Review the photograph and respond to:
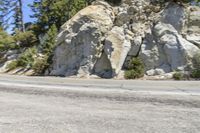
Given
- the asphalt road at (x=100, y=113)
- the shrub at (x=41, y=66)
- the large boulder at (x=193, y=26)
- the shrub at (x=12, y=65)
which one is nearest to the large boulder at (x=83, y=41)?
the shrub at (x=41, y=66)

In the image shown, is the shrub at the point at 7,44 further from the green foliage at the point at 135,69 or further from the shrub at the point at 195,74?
the shrub at the point at 195,74

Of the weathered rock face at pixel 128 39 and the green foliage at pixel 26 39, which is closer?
the weathered rock face at pixel 128 39

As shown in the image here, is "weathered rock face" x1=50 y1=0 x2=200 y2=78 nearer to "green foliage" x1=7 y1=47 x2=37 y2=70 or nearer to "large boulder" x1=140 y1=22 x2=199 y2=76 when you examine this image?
"large boulder" x1=140 y1=22 x2=199 y2=76

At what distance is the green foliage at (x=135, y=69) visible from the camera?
22641 mm

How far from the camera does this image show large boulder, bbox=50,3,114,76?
2611 centimetres

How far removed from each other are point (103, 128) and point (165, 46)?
1785 cm

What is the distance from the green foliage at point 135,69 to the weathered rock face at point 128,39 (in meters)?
0.46

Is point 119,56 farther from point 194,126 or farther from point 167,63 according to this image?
point 194,126

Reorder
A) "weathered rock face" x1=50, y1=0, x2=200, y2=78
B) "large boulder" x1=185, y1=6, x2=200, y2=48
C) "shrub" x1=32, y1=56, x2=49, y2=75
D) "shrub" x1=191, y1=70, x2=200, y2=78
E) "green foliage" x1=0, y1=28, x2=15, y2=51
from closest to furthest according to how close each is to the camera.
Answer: "shrub" x1=191, y1=70, x2=200, y2=78 < "weathered rock face" x1=50, y1=0, x2=200, y2=78 < "large boulder" x1=185, y1=6, x2=200, y2=48 < "shrub" x1=32, y1=56, x2=49, y2=75 < "green foliage" x1=0, y1=28, x2=15, y2=51

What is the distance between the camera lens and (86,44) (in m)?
26.7

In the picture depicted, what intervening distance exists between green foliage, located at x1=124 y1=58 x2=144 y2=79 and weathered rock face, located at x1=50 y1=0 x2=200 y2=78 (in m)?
0.46

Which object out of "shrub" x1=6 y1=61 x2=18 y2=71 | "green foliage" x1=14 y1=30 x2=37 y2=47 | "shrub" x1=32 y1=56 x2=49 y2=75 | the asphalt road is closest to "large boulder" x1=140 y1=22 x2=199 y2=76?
"shrub" x1=32 y1=56 x2=49 y2=75

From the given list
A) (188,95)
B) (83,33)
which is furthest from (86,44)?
(188,95)

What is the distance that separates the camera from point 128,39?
25.3m
